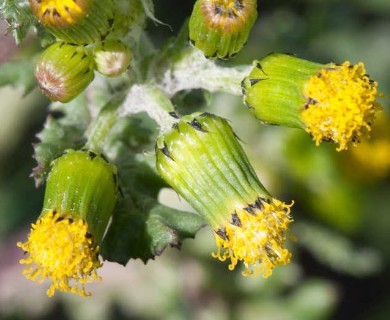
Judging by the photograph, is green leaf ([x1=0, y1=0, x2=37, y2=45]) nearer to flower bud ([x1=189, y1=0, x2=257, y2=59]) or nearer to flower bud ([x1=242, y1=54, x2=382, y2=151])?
flower bud ([x1=189, y1=0, x2=257, y2=59])

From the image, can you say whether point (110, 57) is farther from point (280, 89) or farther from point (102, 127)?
point (280, 89)

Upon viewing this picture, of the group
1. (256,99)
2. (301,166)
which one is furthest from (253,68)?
(301,166)

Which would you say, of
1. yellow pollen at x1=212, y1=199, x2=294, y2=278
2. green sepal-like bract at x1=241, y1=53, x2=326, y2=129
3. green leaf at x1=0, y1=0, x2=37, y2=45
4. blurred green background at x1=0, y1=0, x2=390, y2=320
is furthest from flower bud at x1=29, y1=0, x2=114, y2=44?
blurred green background at x1=0, y1=0, x2=390, y2=320

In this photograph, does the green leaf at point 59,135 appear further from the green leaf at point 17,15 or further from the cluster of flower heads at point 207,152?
the green leaf at point 17,15

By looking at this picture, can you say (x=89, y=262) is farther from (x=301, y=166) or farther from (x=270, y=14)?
(x=270, y=14)

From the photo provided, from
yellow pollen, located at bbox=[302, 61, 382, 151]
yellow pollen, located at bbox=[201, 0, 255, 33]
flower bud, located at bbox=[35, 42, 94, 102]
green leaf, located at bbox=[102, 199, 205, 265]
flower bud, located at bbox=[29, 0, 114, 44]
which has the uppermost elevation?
yellow pollen, located at bbox=[201, 0, 255, 33]

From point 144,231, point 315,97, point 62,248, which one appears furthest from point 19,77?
point 315,97

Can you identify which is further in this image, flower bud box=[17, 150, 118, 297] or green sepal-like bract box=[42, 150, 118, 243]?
green sepal-like bract box=[42, 150, 118, 243]

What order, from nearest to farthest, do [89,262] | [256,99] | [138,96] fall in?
[89,262], [256,99], [138,96]
